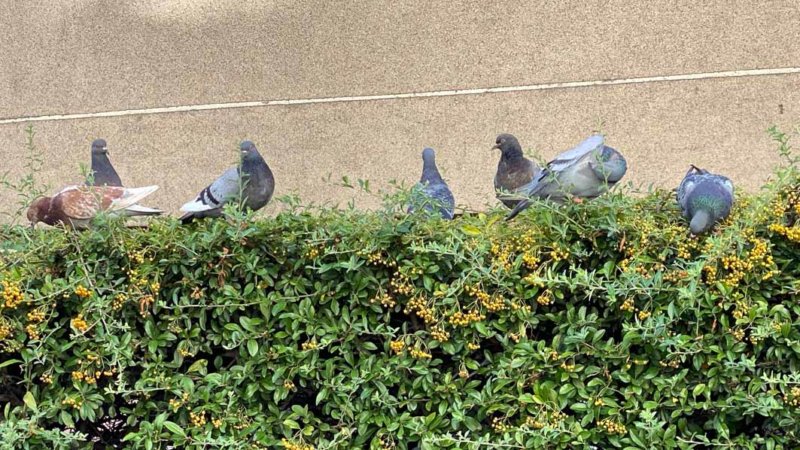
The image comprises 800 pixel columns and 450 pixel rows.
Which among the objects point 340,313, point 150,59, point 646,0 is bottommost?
point 340,313

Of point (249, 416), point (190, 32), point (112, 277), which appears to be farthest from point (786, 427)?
point (190, 32)

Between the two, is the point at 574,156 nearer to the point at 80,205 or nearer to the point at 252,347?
the point at 252,347

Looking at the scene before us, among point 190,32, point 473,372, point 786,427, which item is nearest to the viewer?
point 786,427

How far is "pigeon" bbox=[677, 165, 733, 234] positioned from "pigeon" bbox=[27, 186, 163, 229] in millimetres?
2278

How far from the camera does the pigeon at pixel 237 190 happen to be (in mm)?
3842

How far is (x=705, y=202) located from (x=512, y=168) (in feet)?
6.14

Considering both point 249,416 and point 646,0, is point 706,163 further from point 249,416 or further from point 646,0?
point 249,416

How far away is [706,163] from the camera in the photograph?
6227mm

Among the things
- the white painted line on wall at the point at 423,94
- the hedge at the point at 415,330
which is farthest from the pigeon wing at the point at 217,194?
the white painted line on wall at the point at 423,94

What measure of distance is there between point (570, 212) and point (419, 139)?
3.76 meters

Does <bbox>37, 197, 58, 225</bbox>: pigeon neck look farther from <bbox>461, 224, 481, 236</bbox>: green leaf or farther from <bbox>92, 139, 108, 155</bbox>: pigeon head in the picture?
<bbox>461, 224, 481, 236</bbox>: green leaf

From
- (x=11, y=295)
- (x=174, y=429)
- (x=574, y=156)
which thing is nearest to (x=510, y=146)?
(x=574, y=156)

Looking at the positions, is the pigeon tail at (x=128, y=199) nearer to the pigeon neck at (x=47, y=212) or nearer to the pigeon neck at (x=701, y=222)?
the pigeon neck at (x=47, y=212)

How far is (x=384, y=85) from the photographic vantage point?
653 centimetres
